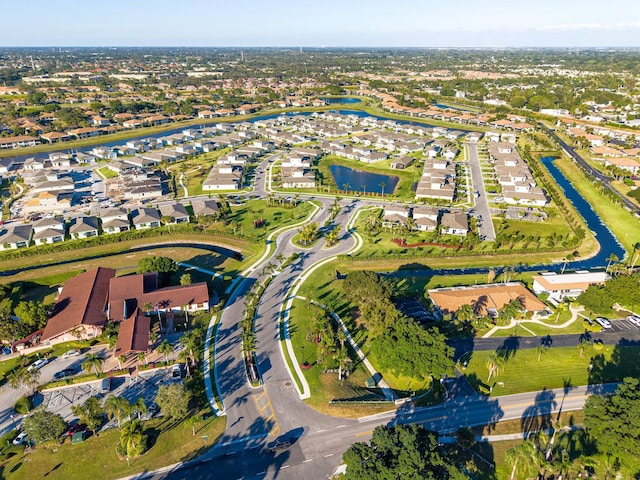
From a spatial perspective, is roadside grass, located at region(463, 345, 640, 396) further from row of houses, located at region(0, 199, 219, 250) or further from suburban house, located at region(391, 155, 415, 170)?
suburban house, located at region(391, 155, 415, 170)

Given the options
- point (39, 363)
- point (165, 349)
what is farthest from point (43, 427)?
point (39, 363)

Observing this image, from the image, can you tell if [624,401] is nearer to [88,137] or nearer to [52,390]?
[52,390]

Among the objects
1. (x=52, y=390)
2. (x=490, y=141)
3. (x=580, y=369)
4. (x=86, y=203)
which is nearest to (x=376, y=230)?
(x=580, y=369)

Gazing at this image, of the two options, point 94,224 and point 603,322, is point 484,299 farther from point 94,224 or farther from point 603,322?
point 94,224

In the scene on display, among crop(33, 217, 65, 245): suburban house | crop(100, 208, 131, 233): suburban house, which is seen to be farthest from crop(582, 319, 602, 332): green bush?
crop(33, 217, 65, 245): suburban house

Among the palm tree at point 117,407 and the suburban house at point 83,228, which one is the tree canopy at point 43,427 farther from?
the suburban house at point 83,228
